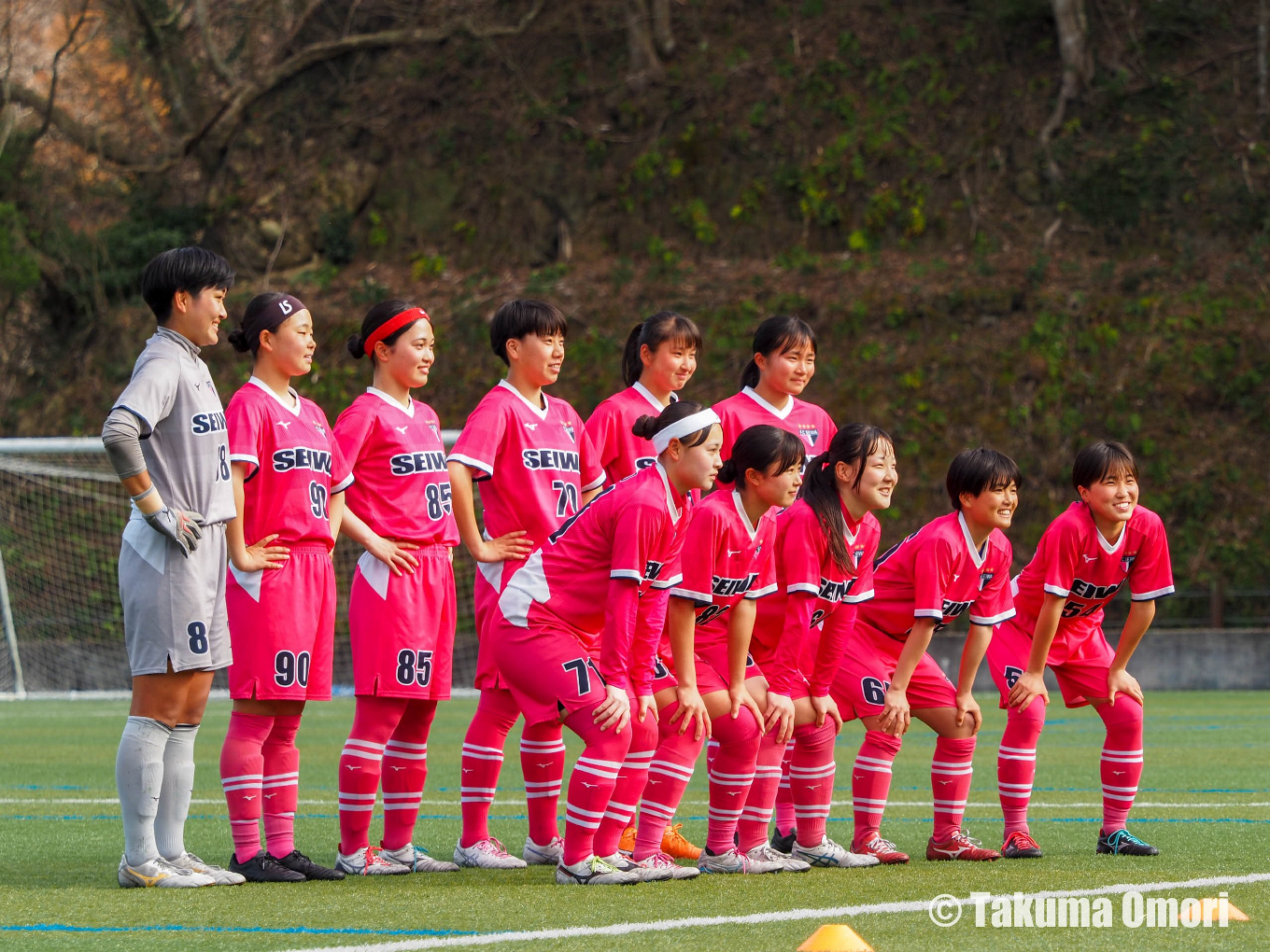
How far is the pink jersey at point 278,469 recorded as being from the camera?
5234 millimetres

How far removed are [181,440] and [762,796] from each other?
2.31m

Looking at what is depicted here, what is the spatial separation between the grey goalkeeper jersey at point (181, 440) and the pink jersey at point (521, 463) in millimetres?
1033

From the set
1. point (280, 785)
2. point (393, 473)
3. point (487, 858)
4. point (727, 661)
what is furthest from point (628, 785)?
point (393, 473)

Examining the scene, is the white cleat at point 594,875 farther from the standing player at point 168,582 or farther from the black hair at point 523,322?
the black hair at point 523,322

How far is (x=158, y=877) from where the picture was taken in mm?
4801

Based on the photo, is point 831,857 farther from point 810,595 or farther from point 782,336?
point 782,336

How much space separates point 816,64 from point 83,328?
11.7 m

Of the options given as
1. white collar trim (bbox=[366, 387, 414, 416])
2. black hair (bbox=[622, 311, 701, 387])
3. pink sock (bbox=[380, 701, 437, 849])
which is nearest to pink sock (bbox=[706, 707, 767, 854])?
pink sock (bbox=[380, 701, 437, 849])

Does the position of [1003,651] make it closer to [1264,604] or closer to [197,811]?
[197,811]

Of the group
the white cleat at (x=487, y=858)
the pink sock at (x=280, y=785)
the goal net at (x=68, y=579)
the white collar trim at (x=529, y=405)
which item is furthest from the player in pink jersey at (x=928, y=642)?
the goal net at (x=68, y=579)

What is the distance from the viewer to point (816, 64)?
72.7 feet

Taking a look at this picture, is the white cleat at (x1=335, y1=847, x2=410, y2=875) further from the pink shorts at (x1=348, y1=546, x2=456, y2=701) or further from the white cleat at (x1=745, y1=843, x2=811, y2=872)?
the white cleat at (x1=745, y1=843, x2=811, y2=872)

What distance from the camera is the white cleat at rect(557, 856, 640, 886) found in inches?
189

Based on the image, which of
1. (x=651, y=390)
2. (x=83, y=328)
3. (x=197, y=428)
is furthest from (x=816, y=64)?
(x=197, y=428)
